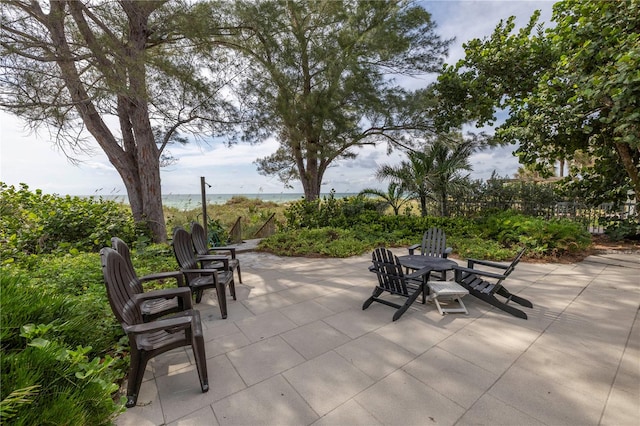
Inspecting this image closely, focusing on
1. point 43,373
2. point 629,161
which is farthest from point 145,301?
point 629,161

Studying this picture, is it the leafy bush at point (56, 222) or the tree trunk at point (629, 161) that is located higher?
the tree trunk at point (629, 161)

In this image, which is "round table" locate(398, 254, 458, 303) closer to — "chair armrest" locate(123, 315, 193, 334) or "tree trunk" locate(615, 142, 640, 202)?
"chair armrest" locate(123, 315, 193, 334)

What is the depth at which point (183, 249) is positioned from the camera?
3.42 m

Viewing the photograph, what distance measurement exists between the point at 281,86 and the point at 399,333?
664cm

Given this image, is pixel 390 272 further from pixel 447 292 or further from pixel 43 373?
pixel 43 373

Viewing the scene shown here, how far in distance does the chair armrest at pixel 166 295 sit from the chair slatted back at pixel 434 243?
340 cm

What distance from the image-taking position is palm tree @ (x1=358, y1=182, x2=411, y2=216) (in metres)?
8.06

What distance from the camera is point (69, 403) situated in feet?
4.18

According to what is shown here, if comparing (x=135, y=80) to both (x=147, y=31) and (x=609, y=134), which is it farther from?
(x=609, y=134)

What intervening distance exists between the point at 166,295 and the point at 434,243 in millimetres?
3664

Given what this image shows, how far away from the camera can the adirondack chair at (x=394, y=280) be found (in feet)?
9.72

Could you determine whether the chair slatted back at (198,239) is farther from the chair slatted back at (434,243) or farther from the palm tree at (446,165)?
the palm tree at (446,165)

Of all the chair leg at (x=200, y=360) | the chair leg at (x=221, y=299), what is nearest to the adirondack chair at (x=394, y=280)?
the chair leg at (x=221, y=299)

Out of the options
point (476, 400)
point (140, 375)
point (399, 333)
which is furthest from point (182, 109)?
point (476, 400)
